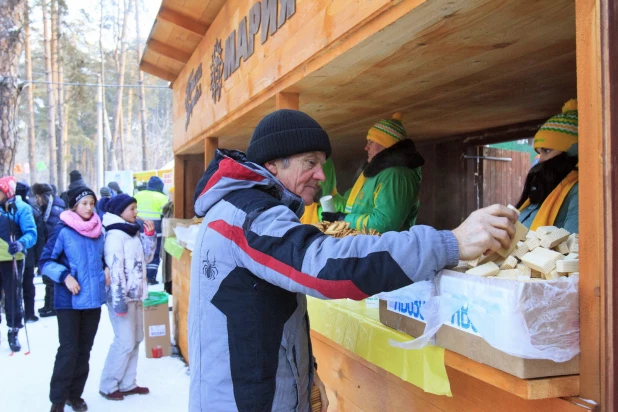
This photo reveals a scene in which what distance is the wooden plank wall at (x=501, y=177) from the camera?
5.87m

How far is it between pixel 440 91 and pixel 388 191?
2.33ft

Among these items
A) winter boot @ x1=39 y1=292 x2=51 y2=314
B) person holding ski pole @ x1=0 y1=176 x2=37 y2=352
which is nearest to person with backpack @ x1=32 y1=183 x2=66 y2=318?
winter boot @ x1=39 y1=292 x2=51 y2=314

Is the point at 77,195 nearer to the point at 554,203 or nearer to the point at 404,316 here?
the point at 404,316

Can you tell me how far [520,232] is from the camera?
1.42 metres

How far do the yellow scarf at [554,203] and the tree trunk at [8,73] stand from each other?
873cm

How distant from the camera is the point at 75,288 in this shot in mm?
4168

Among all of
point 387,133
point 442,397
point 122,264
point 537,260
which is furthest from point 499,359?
point 122,264

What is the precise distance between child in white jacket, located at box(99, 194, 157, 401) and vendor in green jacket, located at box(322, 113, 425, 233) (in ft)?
6.66

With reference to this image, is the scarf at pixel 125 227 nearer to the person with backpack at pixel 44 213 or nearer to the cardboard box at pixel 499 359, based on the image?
the cardboard box at pixel 499 359

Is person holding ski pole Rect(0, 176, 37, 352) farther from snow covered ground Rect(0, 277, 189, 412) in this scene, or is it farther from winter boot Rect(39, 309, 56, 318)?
winter boot Rect(39, 309, 56, 318)

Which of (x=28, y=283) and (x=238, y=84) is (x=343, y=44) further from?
(x=28, y=283)

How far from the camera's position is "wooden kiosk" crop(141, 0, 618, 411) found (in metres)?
1.28

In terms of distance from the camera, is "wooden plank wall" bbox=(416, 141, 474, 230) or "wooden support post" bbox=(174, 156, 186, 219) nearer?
"wooden plank wall" bbox=(416, 141, 474, 230)

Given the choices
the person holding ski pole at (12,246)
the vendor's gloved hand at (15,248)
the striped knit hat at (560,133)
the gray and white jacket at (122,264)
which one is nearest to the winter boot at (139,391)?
the gray and white jacket at (122,264)
